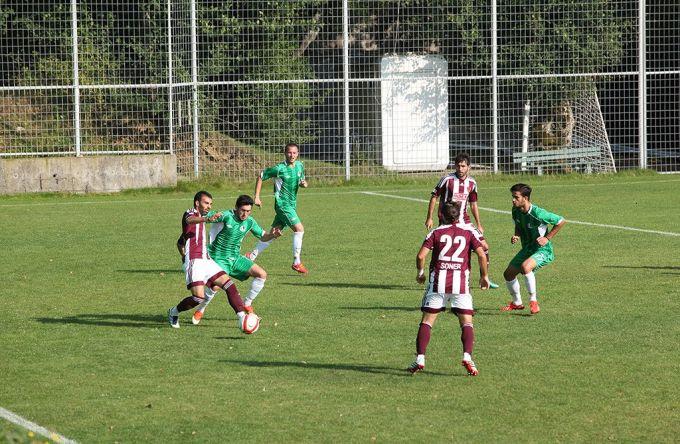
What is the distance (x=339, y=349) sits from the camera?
39.9 feet

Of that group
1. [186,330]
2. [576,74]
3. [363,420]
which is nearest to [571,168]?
[576,74]

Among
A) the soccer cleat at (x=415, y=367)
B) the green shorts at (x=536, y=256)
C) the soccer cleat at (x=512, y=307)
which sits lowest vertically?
the soccer cleat at (x=415, y=367)

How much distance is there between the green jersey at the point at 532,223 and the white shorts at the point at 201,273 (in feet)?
11.9

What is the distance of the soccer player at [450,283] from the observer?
10906mm

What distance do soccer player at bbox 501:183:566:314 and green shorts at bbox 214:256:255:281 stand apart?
297cm

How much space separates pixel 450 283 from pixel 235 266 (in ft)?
12.0

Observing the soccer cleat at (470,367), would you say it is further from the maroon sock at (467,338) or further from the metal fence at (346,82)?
the metal fence at (346,82)

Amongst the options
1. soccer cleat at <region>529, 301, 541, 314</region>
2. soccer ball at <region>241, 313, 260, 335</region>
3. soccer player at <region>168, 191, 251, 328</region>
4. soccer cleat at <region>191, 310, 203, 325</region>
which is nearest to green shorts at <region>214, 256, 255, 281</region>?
soccer player at <region>168, 191, 251, 328</region>

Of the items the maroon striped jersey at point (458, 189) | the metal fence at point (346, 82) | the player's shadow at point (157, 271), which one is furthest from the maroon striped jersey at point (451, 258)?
the metal fence at point (346, 82)

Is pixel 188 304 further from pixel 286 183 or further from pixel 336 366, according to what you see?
pixel 286 183

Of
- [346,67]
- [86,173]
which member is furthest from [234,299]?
[346,67]

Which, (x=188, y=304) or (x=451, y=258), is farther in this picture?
(x=188, y=304)

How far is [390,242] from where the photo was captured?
20.8 meters

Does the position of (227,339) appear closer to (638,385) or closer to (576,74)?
(638,385)
